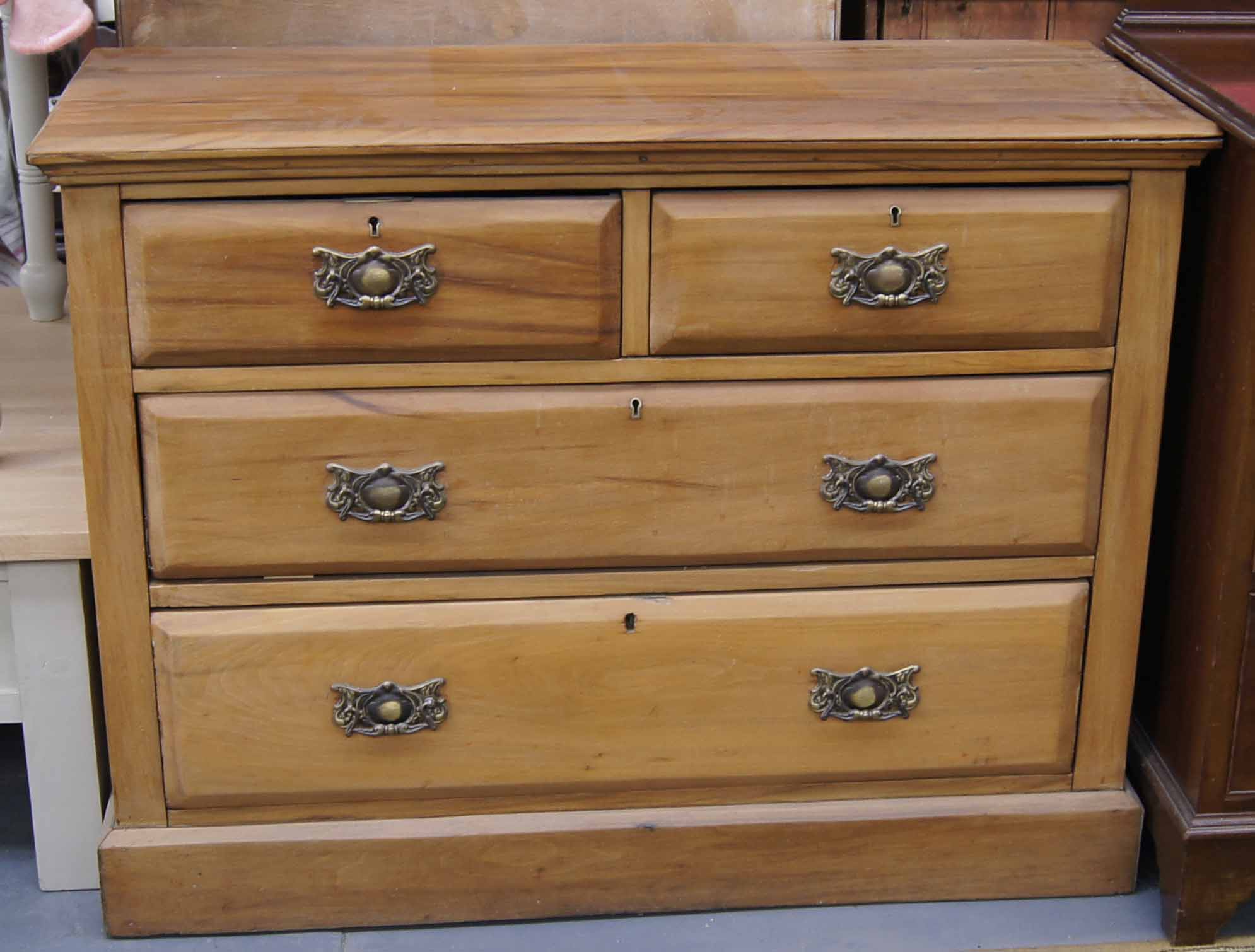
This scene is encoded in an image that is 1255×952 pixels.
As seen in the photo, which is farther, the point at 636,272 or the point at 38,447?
the point at 38,447

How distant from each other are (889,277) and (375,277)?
1.60 ft

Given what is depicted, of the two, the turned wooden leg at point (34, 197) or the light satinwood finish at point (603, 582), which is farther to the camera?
the turned wooden leg at point (34, 197)

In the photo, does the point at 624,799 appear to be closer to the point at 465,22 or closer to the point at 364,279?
the point at 364,279

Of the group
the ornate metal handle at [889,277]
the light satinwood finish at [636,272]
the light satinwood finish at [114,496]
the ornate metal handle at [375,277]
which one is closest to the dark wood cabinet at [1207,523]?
the ornate metal handle at [889,277]

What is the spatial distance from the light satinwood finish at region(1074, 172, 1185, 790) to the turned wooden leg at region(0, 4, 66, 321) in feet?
4.76

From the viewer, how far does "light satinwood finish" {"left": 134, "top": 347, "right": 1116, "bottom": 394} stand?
1.41 m

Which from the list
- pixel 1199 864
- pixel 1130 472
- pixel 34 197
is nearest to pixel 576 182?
pixel 1130 472

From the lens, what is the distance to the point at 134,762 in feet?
4.97

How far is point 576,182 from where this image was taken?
1382 mm

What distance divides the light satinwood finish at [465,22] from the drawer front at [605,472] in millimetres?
581

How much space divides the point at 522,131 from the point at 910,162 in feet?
1.21

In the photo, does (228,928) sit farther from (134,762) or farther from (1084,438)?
(1084,438)

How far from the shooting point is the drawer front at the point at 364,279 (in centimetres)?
136

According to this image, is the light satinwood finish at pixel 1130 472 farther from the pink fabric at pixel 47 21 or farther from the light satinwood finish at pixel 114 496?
the pink fabric at pixel 47 21
